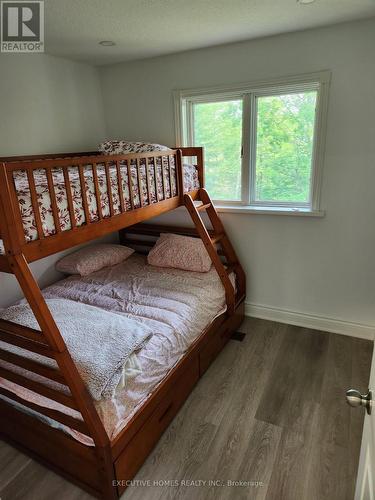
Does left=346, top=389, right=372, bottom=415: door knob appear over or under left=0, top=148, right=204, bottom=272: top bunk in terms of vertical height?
under

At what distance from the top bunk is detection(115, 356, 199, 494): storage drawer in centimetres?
101

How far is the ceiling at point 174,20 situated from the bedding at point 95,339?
1.66 meters

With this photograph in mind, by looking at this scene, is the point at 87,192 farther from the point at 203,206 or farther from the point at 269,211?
the point at 269,211

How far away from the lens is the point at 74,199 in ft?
4.96

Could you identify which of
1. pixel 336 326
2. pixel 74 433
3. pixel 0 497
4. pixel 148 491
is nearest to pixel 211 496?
pixel 148 491

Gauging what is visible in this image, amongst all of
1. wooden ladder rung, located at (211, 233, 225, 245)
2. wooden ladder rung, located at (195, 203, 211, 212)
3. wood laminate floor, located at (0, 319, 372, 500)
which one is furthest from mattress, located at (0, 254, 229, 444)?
wooden ladder rung, located at (195, 203, 211, 212)

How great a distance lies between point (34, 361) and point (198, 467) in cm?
100

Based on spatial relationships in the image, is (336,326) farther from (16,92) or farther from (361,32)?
(16,92)

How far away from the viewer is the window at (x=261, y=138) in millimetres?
2447

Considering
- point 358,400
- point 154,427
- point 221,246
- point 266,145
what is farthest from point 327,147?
point 154,427

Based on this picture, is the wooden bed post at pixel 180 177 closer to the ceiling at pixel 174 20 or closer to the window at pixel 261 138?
the window at pixel 261 138

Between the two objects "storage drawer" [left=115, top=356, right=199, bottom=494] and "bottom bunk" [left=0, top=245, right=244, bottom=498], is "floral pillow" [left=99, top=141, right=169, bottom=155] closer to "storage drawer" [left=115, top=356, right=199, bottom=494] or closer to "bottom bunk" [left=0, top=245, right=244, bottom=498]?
"bottom bunk" [left=0, top=245, right=244, bottom=498]

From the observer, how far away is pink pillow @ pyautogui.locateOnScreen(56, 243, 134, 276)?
2.78m

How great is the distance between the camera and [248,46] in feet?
8.04
